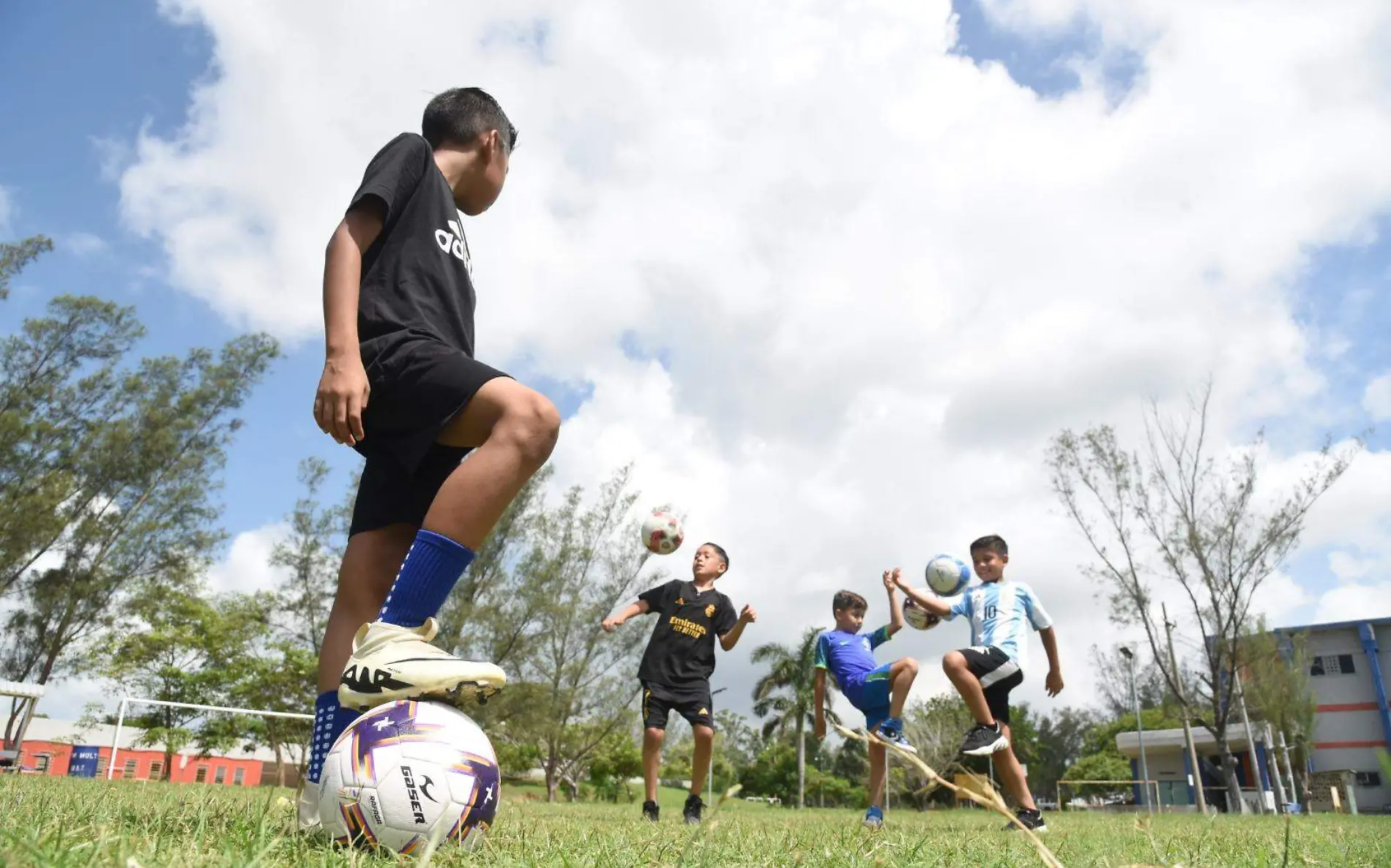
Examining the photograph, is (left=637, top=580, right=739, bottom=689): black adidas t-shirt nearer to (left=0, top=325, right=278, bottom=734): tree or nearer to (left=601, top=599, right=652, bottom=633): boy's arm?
(left=601, top=599, right=652, bottom=633): boy's arm

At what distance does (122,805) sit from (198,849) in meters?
1.55

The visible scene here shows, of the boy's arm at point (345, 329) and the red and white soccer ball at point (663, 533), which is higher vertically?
the red and white soccer ball at point (663, 533)

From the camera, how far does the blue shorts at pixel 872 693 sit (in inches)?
308

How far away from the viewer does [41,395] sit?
968 inches

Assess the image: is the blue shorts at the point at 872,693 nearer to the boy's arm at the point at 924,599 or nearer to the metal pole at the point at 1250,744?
the boy's arm at the point at 924,599

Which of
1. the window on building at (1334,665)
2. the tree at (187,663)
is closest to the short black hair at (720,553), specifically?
the tree at (187,663)

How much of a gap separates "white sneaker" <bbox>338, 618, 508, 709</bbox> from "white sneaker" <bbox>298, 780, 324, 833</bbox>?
0.31 m

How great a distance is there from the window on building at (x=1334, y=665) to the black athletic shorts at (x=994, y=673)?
153 feet

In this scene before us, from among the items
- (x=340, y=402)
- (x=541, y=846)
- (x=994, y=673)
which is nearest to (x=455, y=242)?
(x=340, y=402)

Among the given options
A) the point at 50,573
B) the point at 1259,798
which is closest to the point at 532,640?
the point at 50,573

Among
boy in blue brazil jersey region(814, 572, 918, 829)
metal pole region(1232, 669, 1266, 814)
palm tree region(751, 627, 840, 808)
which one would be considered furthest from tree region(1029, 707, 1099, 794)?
boy in blue brazil jersey region(814, 572, 918, 829)

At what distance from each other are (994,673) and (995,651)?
169 millimetres

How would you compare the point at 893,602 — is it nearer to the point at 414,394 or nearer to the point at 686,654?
the point at 686,654

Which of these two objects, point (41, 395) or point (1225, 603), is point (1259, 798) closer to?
point (1225, 603)
